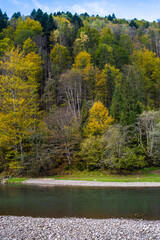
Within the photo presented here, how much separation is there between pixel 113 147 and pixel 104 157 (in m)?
2.60

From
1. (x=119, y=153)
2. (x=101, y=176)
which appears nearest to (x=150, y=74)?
(x=119, y=153)

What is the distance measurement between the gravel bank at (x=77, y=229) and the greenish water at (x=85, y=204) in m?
1.88

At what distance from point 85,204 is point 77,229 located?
630 cm

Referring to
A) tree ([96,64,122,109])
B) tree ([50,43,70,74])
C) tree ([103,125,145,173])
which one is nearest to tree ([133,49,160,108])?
tree ([96,64,122,109])

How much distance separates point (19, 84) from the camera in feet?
123

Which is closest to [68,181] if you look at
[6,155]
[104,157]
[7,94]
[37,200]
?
[104,157]

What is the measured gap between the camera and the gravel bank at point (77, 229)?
37.9 ft

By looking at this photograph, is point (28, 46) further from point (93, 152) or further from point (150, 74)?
point (93, 152)

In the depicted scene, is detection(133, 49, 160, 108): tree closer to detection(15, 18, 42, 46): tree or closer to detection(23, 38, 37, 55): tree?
detection(23, 38, 37, 55): tree

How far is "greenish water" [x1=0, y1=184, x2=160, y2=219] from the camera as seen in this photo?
16.2m

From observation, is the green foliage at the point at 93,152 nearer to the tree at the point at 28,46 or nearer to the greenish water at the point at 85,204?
the greenish water at the point at 85,204

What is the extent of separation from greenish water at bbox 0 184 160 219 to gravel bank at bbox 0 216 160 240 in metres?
1.88

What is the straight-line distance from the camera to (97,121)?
3916 cm

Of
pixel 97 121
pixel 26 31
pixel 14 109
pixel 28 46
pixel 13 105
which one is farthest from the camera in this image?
pixel 26 31
